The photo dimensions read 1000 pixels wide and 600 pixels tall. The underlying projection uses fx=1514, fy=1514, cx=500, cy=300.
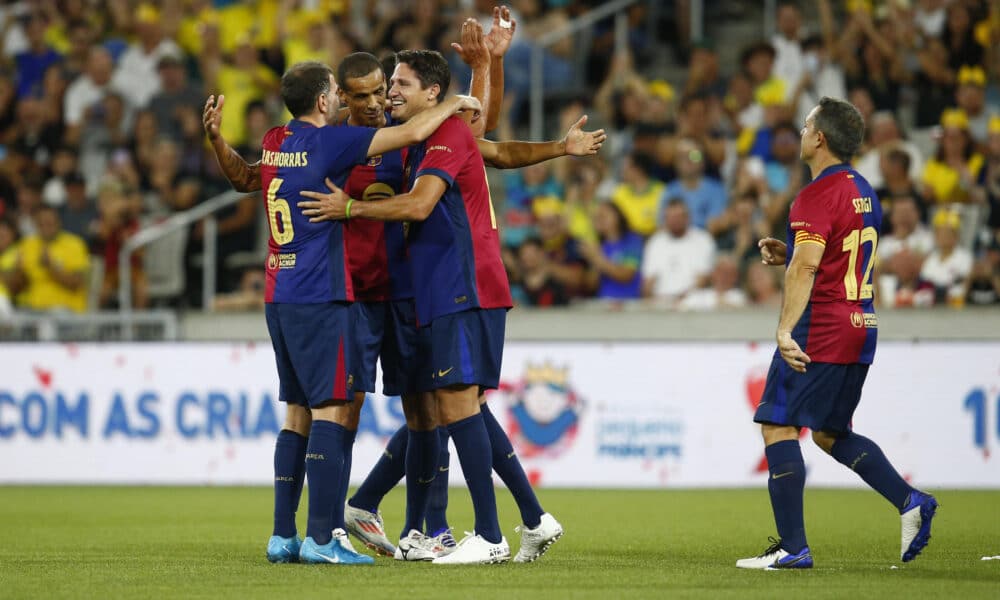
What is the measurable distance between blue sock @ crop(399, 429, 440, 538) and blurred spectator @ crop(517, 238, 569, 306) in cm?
661

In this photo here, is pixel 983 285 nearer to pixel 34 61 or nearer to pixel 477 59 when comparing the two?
pixel 477 59

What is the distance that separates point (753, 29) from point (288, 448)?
1166cm

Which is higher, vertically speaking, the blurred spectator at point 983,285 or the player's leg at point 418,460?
the blurred spectator at point 983,285

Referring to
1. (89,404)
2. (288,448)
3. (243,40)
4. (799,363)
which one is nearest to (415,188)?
(288,448)

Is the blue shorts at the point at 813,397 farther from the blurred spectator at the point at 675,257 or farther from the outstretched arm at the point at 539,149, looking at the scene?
the blurred spectator at the point at 675,257

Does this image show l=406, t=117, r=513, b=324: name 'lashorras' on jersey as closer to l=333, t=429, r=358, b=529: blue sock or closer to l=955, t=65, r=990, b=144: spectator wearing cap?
l=333, t=429, r=358, b=529: blue sock

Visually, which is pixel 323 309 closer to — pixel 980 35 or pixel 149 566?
pixel 149 566

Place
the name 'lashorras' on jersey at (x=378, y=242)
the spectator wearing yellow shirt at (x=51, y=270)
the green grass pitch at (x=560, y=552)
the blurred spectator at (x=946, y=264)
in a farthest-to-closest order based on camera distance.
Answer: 1. the spectator wearing yellow shirt at (x=51, y=270)
2. the blurred spectator at (x=946, y=264)
3. the name 'lashorras' on jersey at (x=378, y=242)
4. the green grass pitch at (x=560, y=552)

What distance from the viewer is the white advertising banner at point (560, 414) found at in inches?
485

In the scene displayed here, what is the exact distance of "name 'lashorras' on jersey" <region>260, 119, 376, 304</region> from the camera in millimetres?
6930

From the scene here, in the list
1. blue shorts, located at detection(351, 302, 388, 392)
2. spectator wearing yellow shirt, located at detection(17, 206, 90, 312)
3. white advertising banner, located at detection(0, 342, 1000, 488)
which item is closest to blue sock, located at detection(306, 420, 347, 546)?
blue shorts, located at detection(351, 302, 388, 392)

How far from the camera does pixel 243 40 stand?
681 inches

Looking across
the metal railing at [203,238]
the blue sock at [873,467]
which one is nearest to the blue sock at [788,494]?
the blue sock at [873,467]

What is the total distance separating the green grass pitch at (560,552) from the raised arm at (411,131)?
1.91 meters
